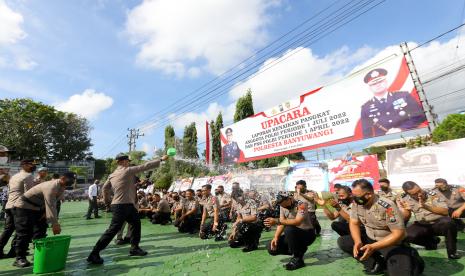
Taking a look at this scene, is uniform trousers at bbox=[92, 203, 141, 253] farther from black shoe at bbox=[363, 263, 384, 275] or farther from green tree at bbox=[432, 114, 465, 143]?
green tree at bbox=[432, 114, 465, 143]

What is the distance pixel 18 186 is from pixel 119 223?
6.54 ft

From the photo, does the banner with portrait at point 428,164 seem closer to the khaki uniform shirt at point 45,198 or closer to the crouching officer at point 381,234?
the crouching officer at point 381,234

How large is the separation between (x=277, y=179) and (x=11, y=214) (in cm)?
892

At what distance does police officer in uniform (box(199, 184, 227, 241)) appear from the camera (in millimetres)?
6971

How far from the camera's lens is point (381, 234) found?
349cm

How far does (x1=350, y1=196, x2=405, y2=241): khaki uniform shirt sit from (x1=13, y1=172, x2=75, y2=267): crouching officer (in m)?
4.53

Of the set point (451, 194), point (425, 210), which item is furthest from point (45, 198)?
point (451, 194)

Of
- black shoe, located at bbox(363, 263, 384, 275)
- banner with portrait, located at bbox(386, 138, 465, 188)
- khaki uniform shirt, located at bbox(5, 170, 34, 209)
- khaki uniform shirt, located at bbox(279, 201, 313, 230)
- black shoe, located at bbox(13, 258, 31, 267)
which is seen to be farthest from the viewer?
banner with portrait, located at bbox(386, 138, 465, 188)

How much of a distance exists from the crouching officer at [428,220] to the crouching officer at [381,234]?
1.18 metres

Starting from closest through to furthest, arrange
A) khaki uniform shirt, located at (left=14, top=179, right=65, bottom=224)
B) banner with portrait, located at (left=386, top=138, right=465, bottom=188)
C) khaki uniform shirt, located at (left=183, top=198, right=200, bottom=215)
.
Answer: khaki uniform shirt, located at (left=14, top=179, right=65, bottom=224), banner with portrait, located at (left=386, top=138, right=465, bottom=188), khaki uniform shirt, located at (left=183, top=198, right=200, bottom=215)

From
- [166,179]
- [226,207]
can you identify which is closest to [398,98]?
[226,207]

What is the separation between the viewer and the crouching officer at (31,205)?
482 cm

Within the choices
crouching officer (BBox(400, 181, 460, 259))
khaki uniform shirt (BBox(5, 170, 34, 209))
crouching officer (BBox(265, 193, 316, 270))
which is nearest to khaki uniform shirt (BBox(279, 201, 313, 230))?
crouching officer (BBox(265, 193, 316, 270))

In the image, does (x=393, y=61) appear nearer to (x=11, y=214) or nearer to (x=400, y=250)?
(x=400, y=250)
